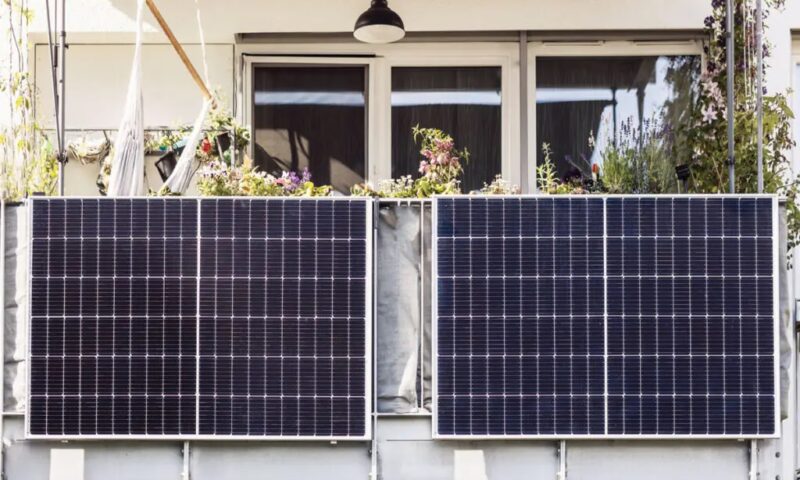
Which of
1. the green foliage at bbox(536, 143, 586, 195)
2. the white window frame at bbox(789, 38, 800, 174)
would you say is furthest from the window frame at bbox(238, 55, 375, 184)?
the white window frame at bbox(789, 38, 800, 174)

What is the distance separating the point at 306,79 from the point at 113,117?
7.13ft

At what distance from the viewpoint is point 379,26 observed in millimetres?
7367

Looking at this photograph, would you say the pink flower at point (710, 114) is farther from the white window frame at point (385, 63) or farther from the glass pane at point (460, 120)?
the glass pane at point (460, 120)

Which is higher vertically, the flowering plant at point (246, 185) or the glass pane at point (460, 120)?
the glass pane at point (460, 120)

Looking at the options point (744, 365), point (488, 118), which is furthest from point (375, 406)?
point (488, 118)

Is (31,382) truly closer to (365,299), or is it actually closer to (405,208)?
(365,299)

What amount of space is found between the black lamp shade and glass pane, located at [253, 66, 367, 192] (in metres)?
1.10

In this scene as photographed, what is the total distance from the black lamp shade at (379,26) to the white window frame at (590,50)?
1.78m

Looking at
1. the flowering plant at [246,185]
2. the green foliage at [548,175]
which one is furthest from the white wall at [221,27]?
the flowering plant at [246,185]

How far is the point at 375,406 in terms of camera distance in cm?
561

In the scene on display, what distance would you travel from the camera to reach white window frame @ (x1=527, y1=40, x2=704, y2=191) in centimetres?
845

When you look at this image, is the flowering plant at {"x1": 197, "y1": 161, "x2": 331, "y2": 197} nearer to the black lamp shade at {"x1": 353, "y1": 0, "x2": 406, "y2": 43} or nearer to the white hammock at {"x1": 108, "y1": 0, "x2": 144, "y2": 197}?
the white hammock at {"x1": 108, "y1": 0, "x2": 144, "y2": 197}

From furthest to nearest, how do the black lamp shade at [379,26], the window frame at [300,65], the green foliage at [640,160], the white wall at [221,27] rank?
the window frame at [300,65], the white wall at [221,27], the green foliage at [640,160], the black lamp shade at [379,26]

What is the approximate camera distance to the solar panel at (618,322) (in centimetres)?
557
